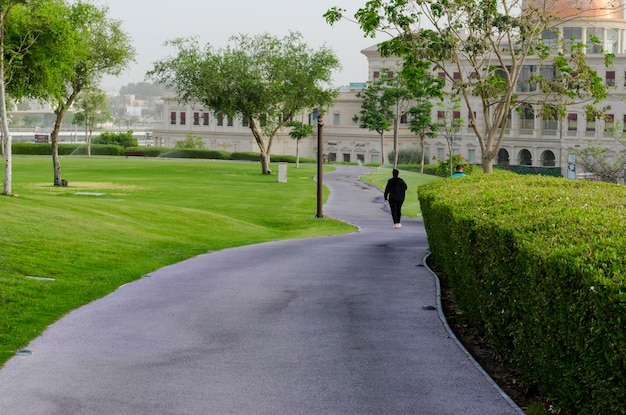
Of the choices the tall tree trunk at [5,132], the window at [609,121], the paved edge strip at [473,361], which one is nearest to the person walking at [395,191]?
the window at [609,121]

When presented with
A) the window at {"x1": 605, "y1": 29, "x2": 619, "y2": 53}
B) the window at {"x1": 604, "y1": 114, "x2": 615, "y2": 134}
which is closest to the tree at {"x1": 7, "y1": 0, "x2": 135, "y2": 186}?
the window at {"x1": 604, "y1": 114, "x2": 615, "y2": 134}

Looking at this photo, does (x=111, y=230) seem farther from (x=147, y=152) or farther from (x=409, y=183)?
(x=147, y=152)

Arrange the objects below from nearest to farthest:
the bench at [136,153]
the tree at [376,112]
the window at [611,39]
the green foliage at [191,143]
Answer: the tree at [376,112], the bench at [136,153], the window at [611,39], the green foliage at [191,143]

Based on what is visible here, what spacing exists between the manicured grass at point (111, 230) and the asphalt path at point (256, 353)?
815mm

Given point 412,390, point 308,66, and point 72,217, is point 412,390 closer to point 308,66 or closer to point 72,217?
point 72,217

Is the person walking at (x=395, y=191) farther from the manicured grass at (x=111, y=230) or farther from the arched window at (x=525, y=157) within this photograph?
the arched window at (x=525, y=157)

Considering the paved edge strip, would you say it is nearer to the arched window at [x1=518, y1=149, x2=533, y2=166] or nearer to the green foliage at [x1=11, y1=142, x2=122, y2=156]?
the green foliage at [x1=11, y1=142, x2=122, y2=156]

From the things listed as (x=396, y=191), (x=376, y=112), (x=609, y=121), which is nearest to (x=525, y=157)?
(x=376, y=112)

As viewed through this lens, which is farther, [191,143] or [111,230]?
[191,143]

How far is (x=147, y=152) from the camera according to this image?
122250 millimetres

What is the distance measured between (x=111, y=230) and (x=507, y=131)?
105754 millimetres

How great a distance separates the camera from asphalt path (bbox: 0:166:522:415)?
31.8 ft

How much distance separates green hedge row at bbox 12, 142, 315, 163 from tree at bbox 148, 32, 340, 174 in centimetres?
3797

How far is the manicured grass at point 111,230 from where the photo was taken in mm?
16156
